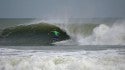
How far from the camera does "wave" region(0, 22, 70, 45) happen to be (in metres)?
25.5

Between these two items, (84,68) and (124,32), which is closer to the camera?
(84,68)

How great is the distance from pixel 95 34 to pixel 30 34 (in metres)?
5.88

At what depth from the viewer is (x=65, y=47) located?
706 inches

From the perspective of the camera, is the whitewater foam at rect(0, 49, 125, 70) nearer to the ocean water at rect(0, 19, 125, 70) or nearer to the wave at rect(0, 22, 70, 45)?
the ocean water at rect(0, 19, 125, 70)

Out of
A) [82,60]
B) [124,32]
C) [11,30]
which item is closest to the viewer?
[82,60]

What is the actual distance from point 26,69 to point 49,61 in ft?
3.35

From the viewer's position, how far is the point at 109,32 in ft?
84.1

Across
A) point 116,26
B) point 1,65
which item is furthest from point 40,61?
point 116,26

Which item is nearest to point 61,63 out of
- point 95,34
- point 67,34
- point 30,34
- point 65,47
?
point 65,47

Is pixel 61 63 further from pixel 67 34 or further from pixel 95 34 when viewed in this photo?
pixel 67 34

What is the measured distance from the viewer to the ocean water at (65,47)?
39.9ft

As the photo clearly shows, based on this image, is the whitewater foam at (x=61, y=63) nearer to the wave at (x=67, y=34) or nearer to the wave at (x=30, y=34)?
the wave at (x=67, y=34)

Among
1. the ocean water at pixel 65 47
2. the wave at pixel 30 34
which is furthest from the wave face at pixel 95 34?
the wave at pixel 30 34

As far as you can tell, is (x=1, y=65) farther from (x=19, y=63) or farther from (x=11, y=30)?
(x=11, y=30)
